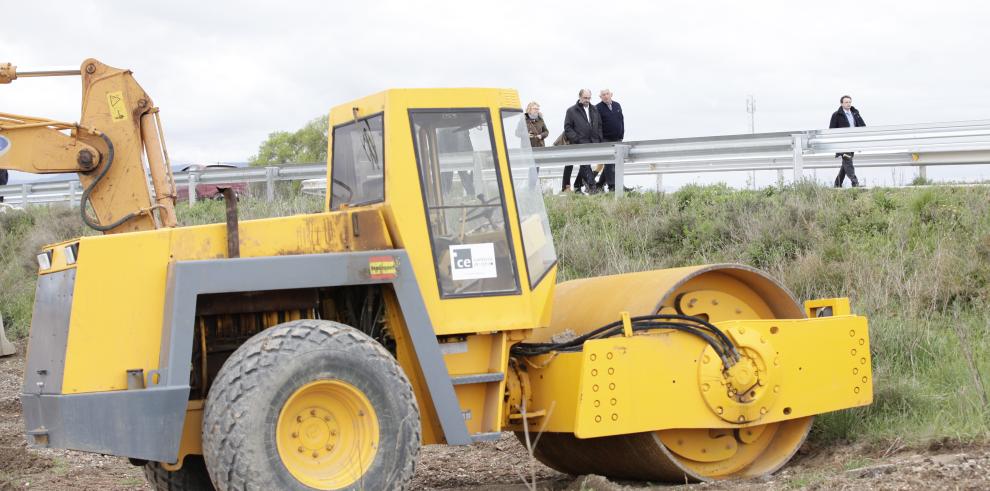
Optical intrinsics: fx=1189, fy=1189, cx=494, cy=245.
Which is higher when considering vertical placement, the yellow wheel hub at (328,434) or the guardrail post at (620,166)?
the guardrail post at (620,166)

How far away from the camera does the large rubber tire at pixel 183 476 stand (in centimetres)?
688

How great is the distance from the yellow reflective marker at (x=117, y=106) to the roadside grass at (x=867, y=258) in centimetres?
510

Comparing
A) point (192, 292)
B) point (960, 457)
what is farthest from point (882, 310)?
point (192, 292)

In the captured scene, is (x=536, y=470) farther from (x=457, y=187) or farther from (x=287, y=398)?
(x=287, y=398)

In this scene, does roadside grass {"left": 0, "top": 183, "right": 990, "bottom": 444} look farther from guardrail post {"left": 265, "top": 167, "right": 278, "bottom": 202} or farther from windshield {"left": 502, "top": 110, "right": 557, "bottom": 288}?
windshield {"left": 502, "top": 110, "right": 557, "bottom": 288}

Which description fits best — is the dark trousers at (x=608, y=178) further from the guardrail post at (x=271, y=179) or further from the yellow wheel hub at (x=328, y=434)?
the yellow wheel hub at (x=328, y=434)

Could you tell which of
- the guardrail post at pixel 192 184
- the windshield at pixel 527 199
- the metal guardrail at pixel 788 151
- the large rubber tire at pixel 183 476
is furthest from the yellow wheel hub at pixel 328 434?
the guardrail post at pixel 192 184

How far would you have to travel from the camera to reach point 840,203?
43.4ft

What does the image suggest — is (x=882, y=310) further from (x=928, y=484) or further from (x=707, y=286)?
(x=928, y=484)

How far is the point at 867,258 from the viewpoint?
453 inches

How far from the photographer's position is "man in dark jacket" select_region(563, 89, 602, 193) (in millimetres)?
16688

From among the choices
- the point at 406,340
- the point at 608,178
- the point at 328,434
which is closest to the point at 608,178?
the point at 608,178

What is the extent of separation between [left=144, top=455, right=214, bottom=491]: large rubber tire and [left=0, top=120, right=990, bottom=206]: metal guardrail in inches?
371

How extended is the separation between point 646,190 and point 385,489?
9.85m
